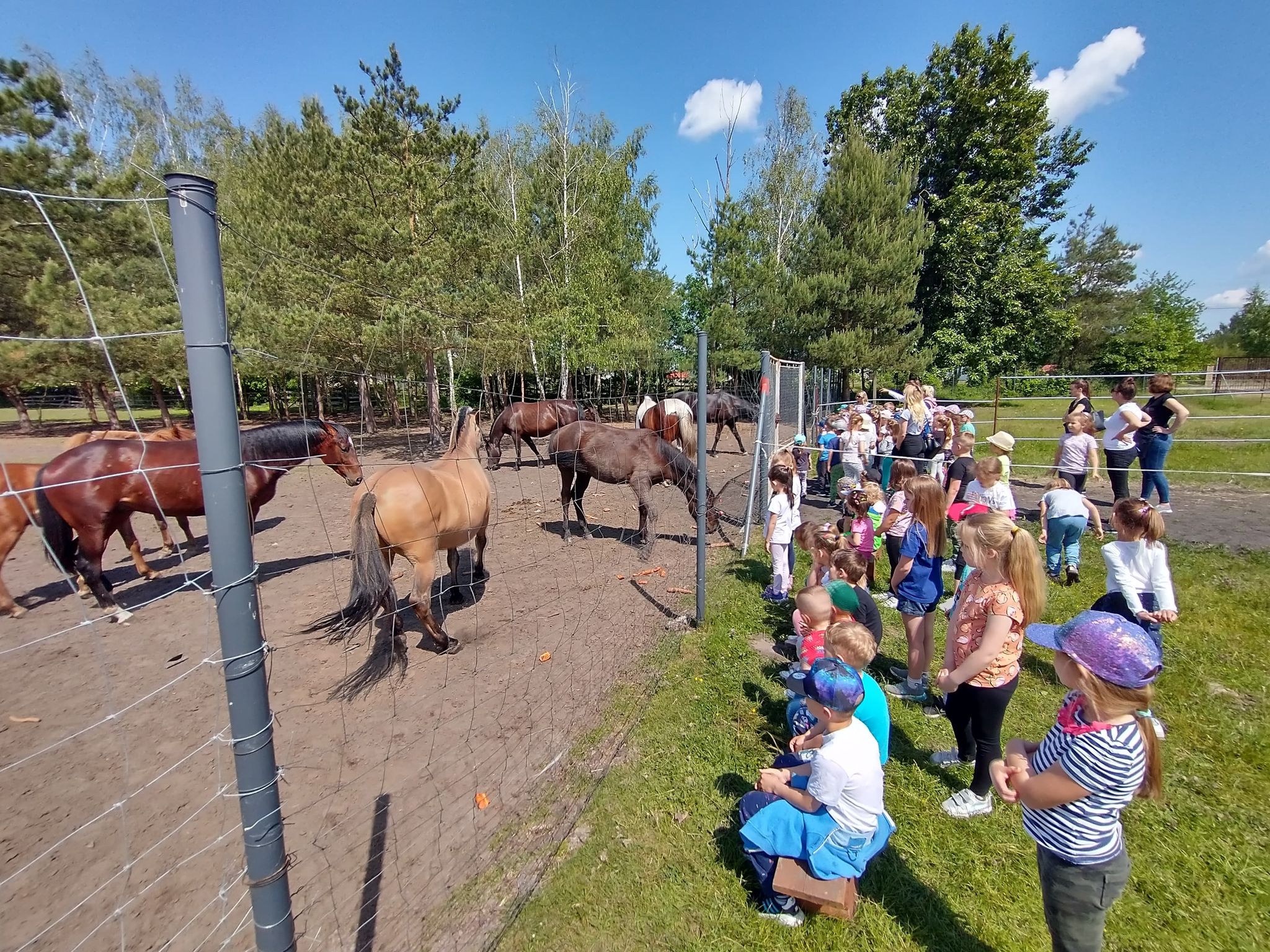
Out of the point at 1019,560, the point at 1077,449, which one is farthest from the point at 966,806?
the point at 1077,449

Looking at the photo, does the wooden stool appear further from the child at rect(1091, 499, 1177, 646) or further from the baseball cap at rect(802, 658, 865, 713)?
the child at rect(1091, 499, 1177, 646)

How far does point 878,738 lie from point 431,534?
11.9ft

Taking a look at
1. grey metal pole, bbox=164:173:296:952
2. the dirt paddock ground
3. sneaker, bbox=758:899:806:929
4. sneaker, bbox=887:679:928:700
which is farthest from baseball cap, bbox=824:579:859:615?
grey metal pole, bbox=164:173:296:952

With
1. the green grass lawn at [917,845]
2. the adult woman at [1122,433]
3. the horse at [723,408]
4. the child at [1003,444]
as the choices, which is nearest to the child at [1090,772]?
the green grass lawn at [917,845]

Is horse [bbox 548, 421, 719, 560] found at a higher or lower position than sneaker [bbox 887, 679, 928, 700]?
higher

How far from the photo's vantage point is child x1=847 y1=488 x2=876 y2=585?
443cm

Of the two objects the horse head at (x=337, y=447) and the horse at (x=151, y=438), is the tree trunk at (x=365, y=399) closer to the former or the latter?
the horse head at (x=337, y=447)

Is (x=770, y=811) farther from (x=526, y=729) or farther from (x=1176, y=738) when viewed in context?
(x=1176, y=738)

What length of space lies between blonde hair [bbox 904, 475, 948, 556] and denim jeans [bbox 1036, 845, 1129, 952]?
1917 millimetres

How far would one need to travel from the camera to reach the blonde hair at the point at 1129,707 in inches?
59.9

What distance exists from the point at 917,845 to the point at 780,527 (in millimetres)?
2732

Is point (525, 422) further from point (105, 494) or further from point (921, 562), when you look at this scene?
point (921, 562)

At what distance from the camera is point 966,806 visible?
274 cm

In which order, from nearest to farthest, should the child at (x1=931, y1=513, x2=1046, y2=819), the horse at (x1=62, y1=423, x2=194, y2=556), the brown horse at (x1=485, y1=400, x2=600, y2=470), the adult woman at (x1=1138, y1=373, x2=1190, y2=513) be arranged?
the child at (x1=931, y1=513, x2=1046, y2=819), the horse at (x1=62, y1=423, x2=194, y2=556), the adult woman at (x1=1138, y1=373, x2=1190, y2=513), the brown horse at (x1=485, y1=400, x2=600, y2=470)
